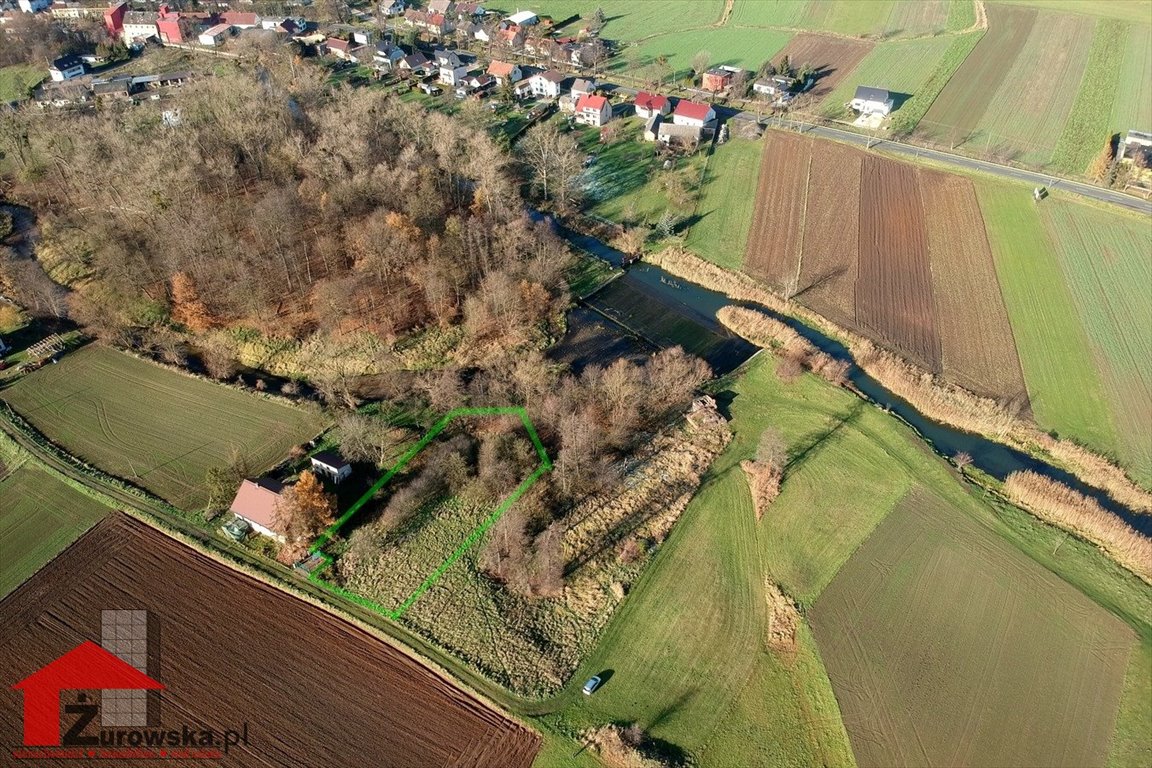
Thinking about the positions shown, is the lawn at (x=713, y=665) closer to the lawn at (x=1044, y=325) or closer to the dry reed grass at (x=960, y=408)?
the dry reed grass at (x=960, y=408)

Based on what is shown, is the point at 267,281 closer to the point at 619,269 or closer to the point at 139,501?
the point at 139,501

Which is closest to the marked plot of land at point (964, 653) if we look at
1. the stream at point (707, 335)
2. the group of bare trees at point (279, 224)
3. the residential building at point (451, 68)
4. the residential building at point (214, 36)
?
the stream at point (707, 335)

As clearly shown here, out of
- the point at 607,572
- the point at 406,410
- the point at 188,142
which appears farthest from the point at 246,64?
the point at 607,572

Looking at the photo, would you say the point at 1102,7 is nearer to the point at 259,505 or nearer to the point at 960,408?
the point at 960,408

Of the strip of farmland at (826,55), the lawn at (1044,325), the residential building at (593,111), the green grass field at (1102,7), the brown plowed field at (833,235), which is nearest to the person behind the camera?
the lawn at (1044,325)

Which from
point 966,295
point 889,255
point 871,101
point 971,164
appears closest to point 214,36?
point 871,101

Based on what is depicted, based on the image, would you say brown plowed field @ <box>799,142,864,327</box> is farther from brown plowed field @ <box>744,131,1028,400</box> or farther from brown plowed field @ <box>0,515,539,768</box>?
brown plowed field @ <box>0,515,539,768</box>
